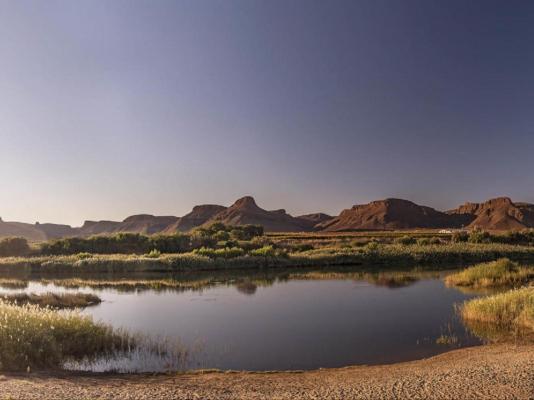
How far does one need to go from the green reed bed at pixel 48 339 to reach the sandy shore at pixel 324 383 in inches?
52.1

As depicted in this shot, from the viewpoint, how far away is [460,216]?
19712cm

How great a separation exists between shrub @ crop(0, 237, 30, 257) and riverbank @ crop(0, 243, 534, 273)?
8.95m

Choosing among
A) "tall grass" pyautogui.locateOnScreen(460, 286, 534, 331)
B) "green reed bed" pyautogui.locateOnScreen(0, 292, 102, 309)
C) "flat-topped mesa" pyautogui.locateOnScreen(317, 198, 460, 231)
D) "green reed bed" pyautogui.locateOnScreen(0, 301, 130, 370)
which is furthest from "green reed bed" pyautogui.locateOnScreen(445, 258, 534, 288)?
"flat-topped mesa" pyautogui.locateOnScreen(317, 198, 460, 231)

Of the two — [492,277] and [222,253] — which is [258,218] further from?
[492,277]

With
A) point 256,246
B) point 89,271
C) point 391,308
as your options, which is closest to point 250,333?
point 391,308

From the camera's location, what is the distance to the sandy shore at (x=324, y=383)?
8.04 meters

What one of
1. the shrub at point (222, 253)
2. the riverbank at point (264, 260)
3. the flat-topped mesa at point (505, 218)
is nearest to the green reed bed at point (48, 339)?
the riverbank at point (264, 260)

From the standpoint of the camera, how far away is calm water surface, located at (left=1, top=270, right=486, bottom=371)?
1251 centimetres

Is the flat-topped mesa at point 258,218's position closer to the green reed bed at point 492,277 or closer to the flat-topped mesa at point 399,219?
the flat-topped mesa at point 399,219

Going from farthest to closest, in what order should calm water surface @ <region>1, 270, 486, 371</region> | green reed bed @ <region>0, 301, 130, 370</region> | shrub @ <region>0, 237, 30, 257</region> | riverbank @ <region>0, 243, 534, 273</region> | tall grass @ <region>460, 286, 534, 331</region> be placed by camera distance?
shrub @ <region>0, 237, 30, 257</region>, riverbank @ <region>0, 243, 534, 273</region>, tall grass @ <region>460, 286, 534, 331</region>, calm water surface @ <region>1, 270, 486, 371</region>, green reed bed @ <region>0, 301, 130, 370</region>

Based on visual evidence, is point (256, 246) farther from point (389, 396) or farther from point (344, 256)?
point (389, 396)

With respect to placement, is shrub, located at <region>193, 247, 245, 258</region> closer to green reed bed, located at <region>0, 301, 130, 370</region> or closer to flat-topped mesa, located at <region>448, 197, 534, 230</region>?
green reed bed, located at <region>0, 301, 130, 370</region>

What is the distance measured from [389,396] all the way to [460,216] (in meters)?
203

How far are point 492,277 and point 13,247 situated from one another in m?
44.7
